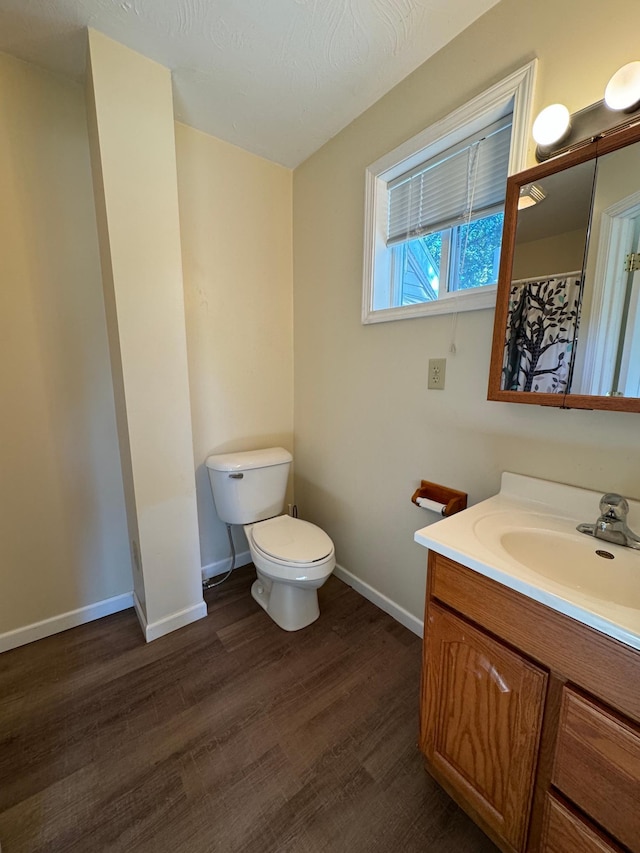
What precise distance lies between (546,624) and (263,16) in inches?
77.2

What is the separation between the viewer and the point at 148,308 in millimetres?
1426

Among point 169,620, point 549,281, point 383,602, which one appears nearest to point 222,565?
point 169,620

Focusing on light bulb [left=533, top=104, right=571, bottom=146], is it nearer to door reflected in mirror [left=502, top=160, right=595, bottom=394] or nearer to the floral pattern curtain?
door reflected in mirror [left=502, top=160, right=595, bottom=394]

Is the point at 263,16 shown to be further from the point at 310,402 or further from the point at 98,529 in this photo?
the point at 98,529

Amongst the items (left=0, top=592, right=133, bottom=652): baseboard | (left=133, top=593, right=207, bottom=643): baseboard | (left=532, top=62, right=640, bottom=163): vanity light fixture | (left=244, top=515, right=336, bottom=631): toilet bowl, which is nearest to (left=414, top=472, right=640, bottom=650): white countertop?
(left=244, top=515, right=336, bottom=631): toilet bowl

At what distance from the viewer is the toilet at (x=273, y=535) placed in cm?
157

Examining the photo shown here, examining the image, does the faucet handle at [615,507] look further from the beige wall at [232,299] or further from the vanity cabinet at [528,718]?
the beige wall at [232,299]

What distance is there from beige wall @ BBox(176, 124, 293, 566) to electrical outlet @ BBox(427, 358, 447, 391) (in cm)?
103

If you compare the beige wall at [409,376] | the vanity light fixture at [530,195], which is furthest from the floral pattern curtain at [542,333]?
the vanity light fixture at [530,195]

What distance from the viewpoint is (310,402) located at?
2131mm

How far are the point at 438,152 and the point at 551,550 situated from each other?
1.52 meters

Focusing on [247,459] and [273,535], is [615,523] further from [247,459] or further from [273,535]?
[247,459]

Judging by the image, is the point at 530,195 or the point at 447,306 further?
the point at 447,306

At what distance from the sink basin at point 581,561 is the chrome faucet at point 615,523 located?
2cm
